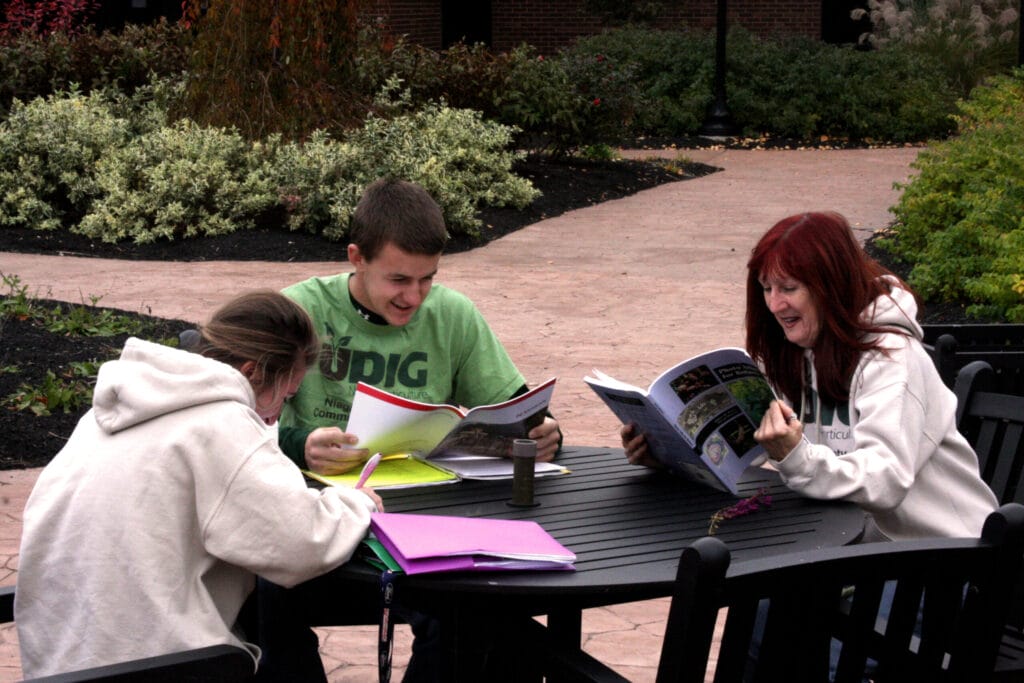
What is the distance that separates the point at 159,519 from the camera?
2.50 metres

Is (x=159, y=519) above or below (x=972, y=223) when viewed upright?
above

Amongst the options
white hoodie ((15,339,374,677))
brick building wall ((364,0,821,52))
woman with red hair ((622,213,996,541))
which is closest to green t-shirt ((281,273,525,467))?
woman with red hair ((622,213,996,541))

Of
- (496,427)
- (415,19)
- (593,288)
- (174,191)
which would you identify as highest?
(415,19)

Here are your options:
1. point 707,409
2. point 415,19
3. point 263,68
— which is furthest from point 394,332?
point 415,19

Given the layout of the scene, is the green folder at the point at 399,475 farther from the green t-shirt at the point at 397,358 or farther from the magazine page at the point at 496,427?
the green t-shirt at the point at 397,358

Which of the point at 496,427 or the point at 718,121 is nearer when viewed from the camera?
the point at 496,427

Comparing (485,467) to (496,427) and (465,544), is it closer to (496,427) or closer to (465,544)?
(496,427)

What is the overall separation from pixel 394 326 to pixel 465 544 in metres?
1.16

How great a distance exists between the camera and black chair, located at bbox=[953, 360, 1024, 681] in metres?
3.46

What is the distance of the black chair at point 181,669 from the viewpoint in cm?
232

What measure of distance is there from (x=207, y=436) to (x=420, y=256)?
115cm

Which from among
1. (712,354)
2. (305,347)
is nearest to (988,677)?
(712,354)

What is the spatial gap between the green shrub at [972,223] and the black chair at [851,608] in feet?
16.8

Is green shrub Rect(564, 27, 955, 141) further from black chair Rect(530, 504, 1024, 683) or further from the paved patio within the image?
black chair Rect(530, 504, 1024, 683)
